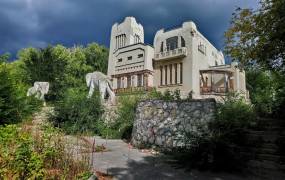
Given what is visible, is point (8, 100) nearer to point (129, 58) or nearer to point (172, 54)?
point (172, 54)

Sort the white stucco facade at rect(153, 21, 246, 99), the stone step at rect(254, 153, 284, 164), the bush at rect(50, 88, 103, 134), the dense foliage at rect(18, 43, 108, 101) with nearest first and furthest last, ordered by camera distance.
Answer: the stone step at rect(254, 153, 284, 164) < the bush at rect(50, 88, 103, 134) < the white stucco facade at rect(153, 21, 246, 99) < the dense foliage at rect(18, 43, 108, 101)

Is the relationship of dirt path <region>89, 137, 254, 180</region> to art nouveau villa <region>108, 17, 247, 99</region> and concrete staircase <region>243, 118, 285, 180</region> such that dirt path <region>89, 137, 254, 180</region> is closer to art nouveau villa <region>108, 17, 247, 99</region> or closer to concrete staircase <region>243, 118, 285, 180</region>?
concrete staircase <region>243, 118, 285, 180</region>

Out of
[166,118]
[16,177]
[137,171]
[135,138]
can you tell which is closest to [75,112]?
[135,138]

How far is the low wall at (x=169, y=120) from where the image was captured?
7996 mm

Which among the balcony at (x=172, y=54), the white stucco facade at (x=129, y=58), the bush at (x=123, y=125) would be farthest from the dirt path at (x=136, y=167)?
the white stucco facade at (x=129, y=58)

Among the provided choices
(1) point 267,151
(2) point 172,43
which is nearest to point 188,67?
(2) point 172,43

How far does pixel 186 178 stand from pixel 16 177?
130 inches

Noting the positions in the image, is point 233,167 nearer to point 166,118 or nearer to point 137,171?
point 137,171

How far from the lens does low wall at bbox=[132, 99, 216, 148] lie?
7996 millimetres

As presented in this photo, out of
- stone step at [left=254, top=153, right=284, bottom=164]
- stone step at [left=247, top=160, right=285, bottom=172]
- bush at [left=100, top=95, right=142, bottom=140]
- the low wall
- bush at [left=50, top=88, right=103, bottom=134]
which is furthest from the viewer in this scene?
bush at [left=50, top=88, right=103, bottom=134]

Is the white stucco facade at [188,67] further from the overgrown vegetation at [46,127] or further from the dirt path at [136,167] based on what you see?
the dirt path at [136,167]

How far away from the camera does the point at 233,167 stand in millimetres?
6145

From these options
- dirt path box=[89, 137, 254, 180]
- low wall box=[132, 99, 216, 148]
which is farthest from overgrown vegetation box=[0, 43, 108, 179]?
low wall box=[132, 99, 216, 148]

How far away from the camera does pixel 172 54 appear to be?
28.7 metres
